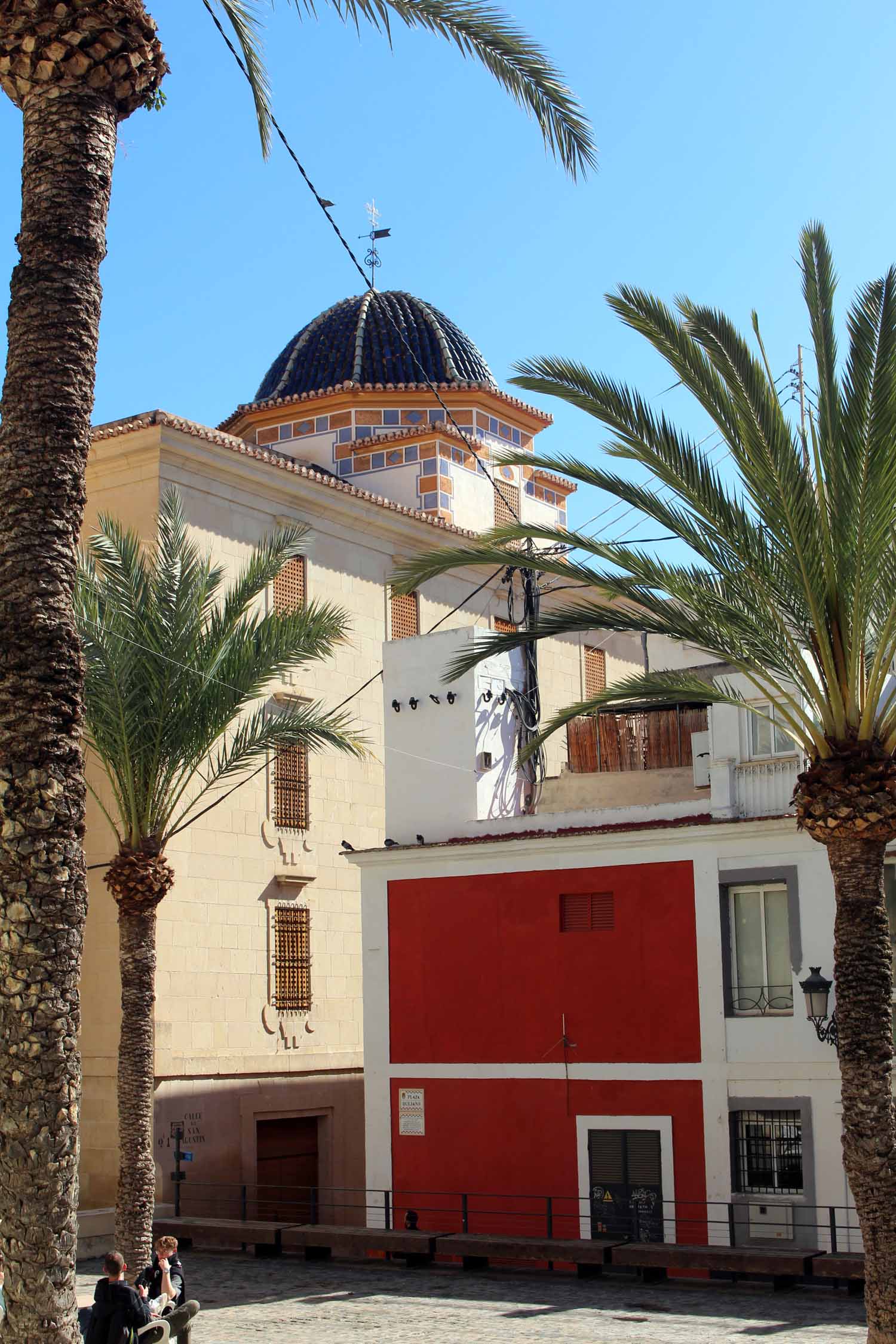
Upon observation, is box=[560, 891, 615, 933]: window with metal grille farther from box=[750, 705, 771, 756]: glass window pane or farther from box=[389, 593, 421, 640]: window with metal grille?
box=[389, 593, 421, 640]: window with metal grille

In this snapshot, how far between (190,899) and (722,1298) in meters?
10.9

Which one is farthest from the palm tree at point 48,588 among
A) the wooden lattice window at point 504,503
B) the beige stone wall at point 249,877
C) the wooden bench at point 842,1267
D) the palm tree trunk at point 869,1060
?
the wooden lattice window at point 504,503

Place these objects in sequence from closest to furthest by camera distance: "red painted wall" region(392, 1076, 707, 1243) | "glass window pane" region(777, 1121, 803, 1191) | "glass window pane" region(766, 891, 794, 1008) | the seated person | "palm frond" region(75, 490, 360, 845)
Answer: the seated person → "palm frond" region(75, 490, 360, 845) → "glass window pane" region(777, 1121, 803, 1191) → "glass window pane" region(766, 891, 794, 1008) → "red painted wall" region(392, 1076, 707, 1243)

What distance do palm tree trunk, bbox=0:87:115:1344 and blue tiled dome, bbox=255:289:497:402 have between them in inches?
1050

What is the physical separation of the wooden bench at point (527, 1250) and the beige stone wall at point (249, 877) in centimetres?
610

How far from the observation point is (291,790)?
2772cm

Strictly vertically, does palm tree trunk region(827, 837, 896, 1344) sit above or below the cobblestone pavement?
above

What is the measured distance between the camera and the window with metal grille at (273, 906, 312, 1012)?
26984mm

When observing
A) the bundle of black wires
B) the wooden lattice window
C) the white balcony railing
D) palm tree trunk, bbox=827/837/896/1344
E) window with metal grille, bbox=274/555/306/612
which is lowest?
palm tree trunk, bbox=827/837/896/1344

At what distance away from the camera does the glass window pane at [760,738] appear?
2031 centimetres

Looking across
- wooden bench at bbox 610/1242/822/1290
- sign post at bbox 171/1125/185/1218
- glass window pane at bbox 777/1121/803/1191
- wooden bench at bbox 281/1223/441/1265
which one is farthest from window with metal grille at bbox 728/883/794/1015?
sign post at bbox 171/1125/185/1218

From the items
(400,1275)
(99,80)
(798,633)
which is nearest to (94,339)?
(99,80)

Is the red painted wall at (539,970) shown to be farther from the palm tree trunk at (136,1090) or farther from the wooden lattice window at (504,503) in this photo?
the wooden lattice window at (504,503)

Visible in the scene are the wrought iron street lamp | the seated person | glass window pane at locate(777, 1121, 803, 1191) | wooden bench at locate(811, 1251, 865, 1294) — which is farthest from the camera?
glass window pane at locate(777, 1121, 803, 1191)
